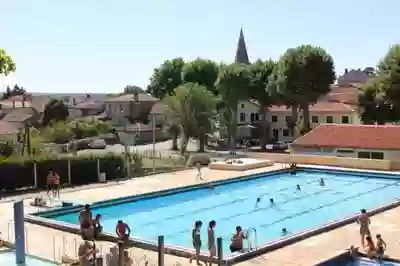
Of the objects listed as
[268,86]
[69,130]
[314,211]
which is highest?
[268,86]

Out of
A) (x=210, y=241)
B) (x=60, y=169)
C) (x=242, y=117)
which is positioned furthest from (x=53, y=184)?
(x=242, y=117)

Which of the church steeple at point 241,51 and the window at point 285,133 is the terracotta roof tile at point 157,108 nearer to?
the window at point 285,133

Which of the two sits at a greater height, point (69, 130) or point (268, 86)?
point (268, 86)

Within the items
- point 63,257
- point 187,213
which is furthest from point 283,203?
point 63,257

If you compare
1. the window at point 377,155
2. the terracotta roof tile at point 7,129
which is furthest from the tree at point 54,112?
the window at point 377,155

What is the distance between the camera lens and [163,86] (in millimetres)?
91312

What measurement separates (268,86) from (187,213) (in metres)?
33.1

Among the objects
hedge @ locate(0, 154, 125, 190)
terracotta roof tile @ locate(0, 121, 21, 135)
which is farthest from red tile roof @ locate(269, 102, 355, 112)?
hedge @ locate(0, 154, 125, 190)

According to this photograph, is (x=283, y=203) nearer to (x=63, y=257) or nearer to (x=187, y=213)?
(x=187, y=213)

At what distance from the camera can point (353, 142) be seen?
135ft

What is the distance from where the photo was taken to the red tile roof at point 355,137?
3984 centimetres

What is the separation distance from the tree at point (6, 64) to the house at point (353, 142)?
67.8 feet

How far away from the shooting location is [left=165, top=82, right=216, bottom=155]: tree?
5069 cm

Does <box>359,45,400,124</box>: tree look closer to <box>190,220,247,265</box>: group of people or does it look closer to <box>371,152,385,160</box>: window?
<box>371,152,385,160</box>: window
